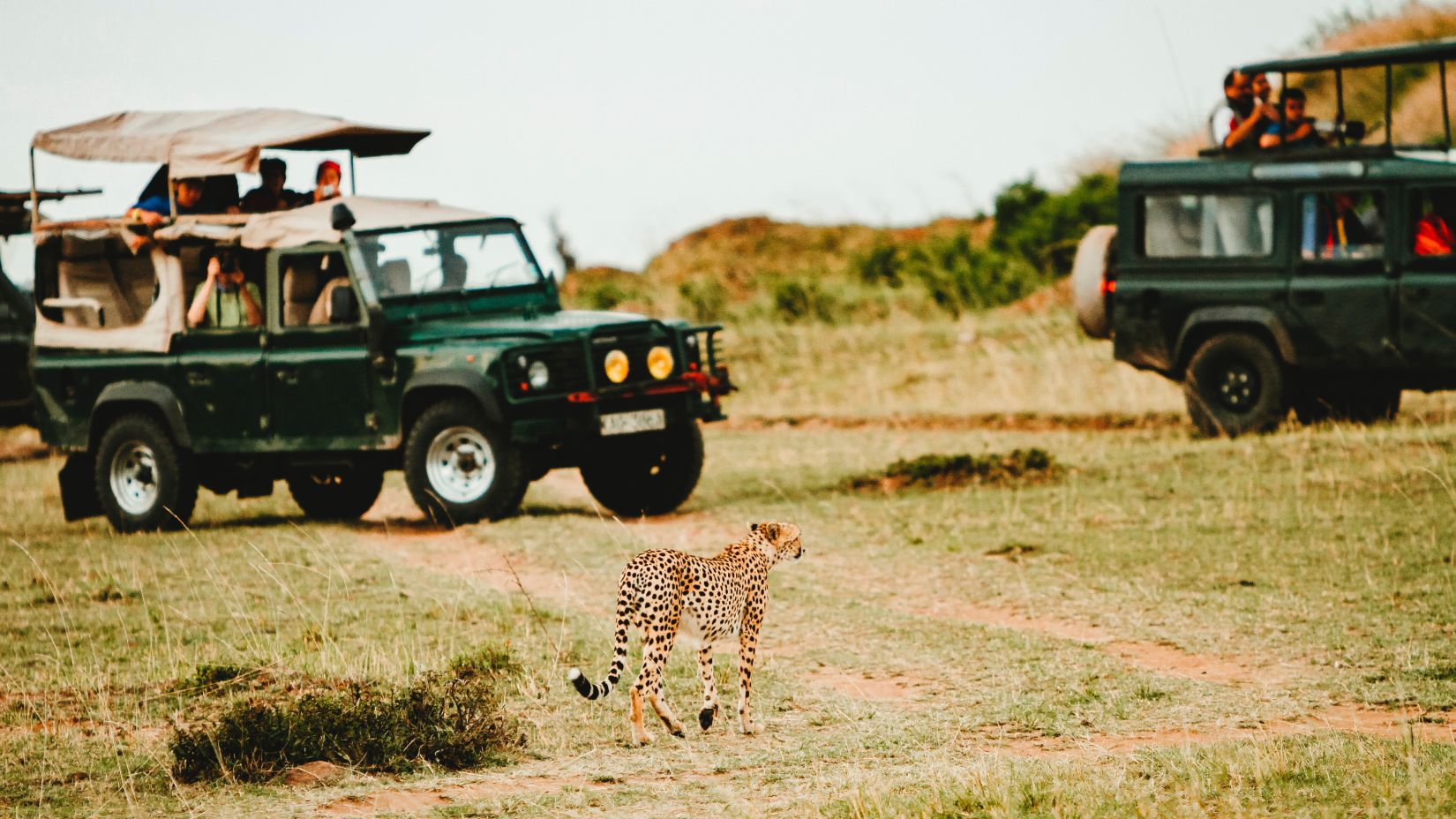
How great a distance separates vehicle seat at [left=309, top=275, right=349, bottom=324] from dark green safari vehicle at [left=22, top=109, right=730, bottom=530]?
20 millimetres

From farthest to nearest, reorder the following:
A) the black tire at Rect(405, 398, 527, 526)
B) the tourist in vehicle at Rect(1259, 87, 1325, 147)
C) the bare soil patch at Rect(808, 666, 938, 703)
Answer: the tourist in vehicle at Rect(1259, 87, 1325, 147) < the black tire at Rect(405, 398, 527, 526) < the bare soil patch at Rect(808, 666, 938, 703)

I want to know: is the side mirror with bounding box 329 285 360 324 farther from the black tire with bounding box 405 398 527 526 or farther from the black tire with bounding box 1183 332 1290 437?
the black tire with bounding box 1183 332 1290 437

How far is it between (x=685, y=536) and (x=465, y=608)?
262 centimetres

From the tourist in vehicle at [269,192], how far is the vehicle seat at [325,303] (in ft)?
4.70

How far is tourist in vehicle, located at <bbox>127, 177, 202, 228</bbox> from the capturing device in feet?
46.0

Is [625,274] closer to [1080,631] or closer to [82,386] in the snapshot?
[82,386]

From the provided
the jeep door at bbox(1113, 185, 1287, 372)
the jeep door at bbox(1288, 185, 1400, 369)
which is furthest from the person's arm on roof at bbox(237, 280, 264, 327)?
the jeep door at bbox(1288, 185, 1400, 369)

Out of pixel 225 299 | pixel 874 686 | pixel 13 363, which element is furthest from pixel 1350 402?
pixel 13 363

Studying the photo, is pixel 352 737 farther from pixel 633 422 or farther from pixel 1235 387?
pixel 1235 387

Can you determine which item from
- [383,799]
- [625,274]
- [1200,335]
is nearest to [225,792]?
[383,799]

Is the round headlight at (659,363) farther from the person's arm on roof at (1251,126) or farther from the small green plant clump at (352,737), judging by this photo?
the person's arm on roof at (1251,126)

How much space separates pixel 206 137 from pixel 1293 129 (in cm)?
918

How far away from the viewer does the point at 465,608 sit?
33.2ft

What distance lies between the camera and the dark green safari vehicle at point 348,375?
12.9 meters
